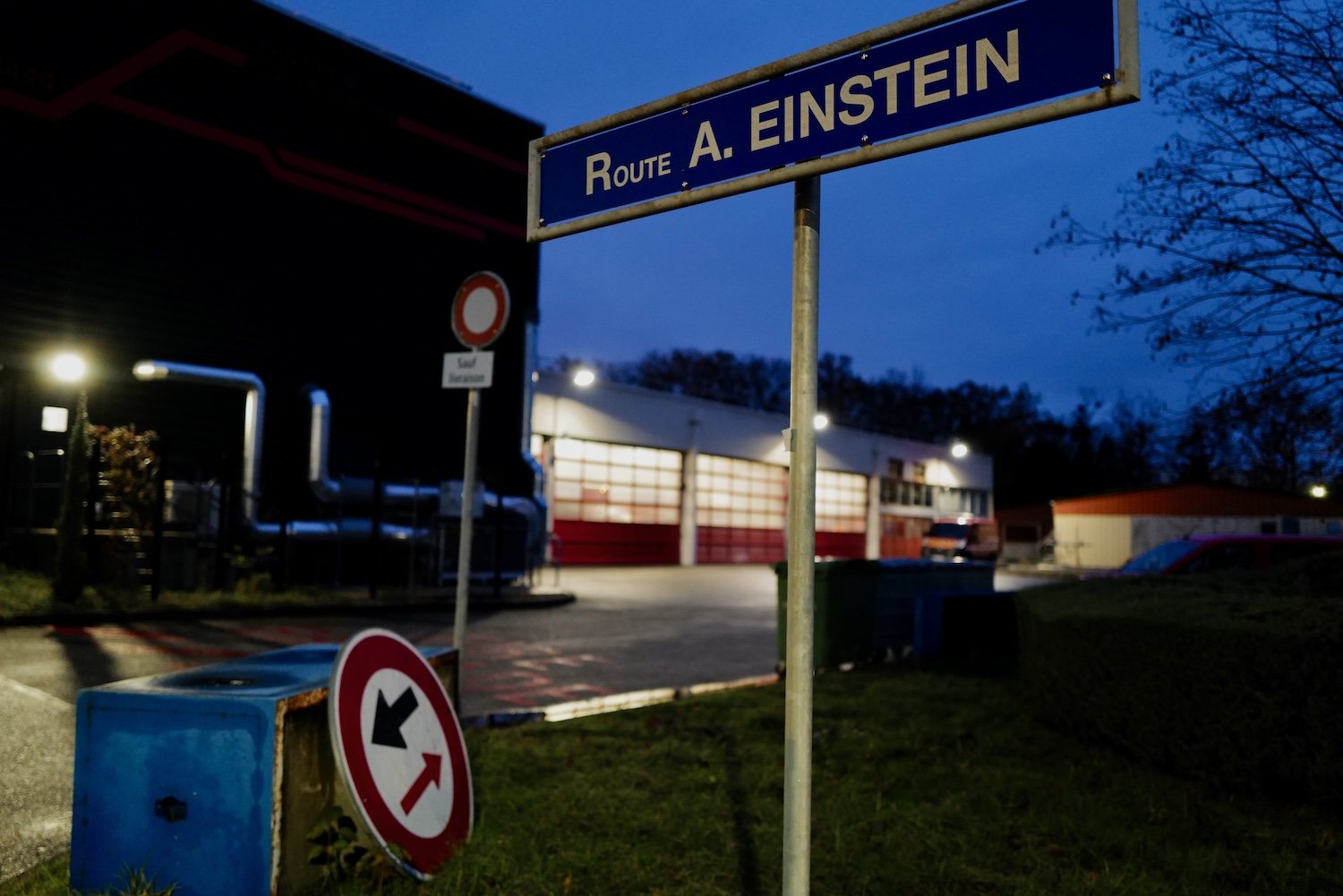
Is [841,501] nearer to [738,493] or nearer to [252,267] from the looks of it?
[738,493]

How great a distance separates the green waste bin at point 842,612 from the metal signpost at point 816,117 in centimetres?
678

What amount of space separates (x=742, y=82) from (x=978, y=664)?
25.7ft

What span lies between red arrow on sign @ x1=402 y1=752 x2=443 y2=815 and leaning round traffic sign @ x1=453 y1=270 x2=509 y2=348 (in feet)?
10.3

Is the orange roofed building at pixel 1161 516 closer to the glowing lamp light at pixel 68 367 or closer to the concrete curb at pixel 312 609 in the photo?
the concrete curb at pixel 312 609

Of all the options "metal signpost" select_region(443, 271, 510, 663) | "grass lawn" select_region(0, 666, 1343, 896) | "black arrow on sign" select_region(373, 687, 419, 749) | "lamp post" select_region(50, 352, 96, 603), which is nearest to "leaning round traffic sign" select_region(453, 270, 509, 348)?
"metal signpost" select_region(443, 271, 510, 663)

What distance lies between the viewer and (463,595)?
20.0 ft

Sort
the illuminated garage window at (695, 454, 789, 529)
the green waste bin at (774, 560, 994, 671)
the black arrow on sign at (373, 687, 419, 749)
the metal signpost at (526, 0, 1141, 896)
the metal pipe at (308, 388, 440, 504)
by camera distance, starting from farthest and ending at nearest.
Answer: the illuminated garage window at (695, 454, 789, 529), the metal pipe at (308, 388, 440, 504), the green waste bin at (774, 560, 994, 671), the black arrow on sign at (373, 687, 419, 749), the metal signpost at (526, 0, 1141, 896)

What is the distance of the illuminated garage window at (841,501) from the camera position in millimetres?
40688

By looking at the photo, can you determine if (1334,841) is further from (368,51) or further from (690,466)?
(690,466)

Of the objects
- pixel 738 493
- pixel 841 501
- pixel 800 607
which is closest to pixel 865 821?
pixel 800 607

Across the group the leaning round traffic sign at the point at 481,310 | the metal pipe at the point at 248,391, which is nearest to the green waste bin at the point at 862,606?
the leaning round traffic sign at the point at 481,310

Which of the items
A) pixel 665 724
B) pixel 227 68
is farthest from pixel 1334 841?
pixel 227 68

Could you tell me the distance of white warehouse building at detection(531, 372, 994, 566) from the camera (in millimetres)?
29875

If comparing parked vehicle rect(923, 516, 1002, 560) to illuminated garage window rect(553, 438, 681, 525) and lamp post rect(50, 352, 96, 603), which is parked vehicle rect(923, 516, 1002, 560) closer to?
illuminated garage window rect(553, 438, 681, 525)
